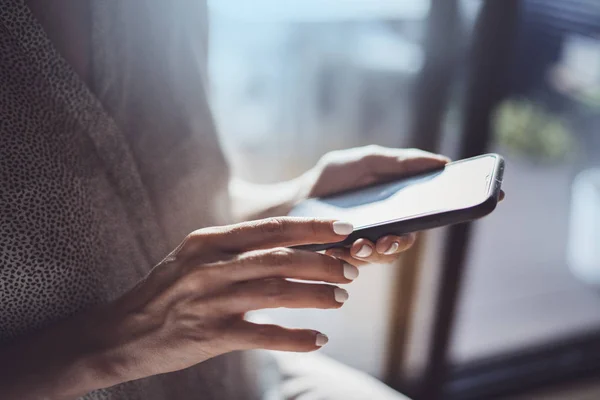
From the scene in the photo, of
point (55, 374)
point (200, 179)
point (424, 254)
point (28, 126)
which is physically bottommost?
point (424, 254)

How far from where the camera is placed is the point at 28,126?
591mm

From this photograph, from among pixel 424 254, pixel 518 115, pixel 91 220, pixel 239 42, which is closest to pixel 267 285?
pixel 91 220

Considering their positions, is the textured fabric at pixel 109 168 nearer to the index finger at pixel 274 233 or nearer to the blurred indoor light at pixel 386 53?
the index finger at pixel 274 233

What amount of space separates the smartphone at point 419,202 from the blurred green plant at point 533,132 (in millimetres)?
1507

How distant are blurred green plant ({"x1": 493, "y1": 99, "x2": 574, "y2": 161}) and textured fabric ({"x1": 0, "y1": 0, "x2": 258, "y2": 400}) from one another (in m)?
1.61

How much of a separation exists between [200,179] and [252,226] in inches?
12.1

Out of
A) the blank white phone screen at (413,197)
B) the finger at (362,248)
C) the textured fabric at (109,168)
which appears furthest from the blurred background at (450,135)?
the finger at (362,248)

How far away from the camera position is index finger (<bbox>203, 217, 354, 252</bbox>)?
50 cm

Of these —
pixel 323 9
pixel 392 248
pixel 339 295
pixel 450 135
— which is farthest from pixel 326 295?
pixel 323 9

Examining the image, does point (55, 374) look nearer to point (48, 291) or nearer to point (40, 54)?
point (48, 291)

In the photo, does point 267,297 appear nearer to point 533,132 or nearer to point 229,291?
point 229,291

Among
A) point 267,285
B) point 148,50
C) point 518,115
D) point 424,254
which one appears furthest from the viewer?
point 518,115

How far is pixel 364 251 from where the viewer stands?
0.58 metres

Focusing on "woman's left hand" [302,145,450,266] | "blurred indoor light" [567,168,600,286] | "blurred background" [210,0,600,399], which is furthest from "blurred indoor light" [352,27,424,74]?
"blurred indoor light" [567,168,600,286]
